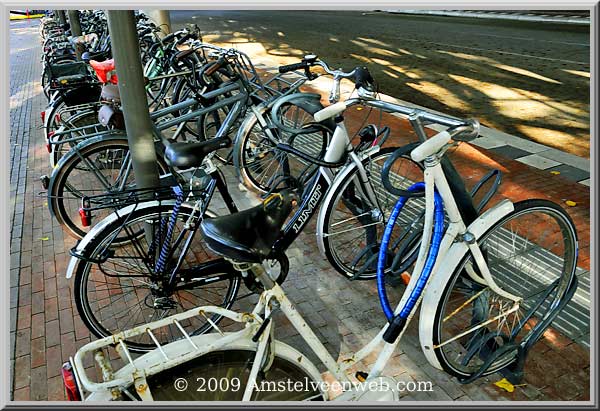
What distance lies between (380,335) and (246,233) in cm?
93

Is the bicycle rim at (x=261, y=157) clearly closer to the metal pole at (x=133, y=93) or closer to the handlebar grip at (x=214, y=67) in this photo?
the handlebar grip at (x=214, y=67)

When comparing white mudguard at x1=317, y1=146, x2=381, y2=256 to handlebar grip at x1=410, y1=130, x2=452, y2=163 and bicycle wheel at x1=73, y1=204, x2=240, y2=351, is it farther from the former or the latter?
handlebar grip at x1=410, y1=130, x2=452, y2=163

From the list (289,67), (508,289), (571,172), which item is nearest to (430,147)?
(508,289)

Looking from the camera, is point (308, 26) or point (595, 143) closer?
point (595, 143)

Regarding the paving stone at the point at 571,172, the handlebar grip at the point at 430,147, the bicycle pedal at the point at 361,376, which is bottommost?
the paving stone at the point at 571,172

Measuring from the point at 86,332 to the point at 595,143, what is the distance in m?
2.95

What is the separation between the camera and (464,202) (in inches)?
92.0

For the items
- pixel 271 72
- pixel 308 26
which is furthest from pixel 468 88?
pixel 308 26

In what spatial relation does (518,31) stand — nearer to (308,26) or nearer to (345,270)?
(308,26)

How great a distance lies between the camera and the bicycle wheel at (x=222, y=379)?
2029mm

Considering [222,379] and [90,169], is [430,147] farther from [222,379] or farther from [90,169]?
[90,169]

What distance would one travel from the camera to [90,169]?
3941mm

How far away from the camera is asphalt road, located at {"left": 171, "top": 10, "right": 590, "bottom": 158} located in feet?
23.1

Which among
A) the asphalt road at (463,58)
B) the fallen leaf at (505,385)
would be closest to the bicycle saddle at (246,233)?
the fallen leaf at (505,385)
